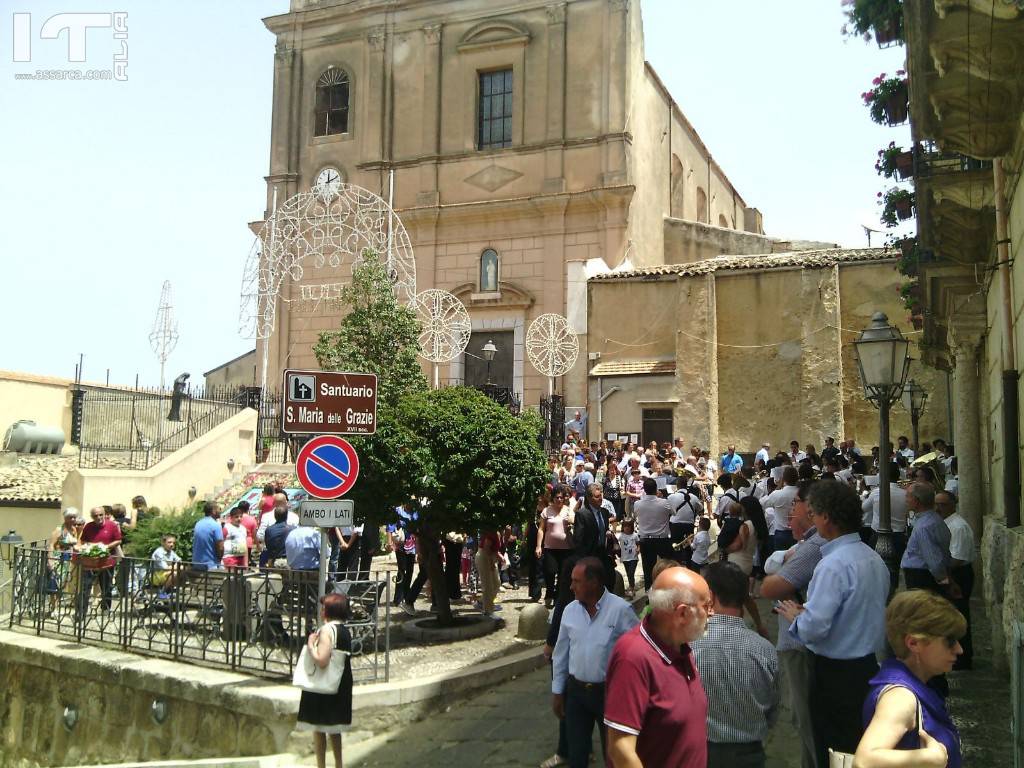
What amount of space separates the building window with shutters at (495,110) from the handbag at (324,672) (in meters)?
27.3

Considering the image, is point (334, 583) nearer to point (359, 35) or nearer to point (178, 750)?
point (178, 750)

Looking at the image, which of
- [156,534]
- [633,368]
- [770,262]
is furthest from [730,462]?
[156,534]

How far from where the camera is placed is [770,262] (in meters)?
25.5

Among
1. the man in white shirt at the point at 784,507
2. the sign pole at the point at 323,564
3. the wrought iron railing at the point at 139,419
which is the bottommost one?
the sign pole at the point at 323,564

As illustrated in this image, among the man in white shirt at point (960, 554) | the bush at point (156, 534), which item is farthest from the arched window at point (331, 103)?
the man in white shirt at point (960, 554)

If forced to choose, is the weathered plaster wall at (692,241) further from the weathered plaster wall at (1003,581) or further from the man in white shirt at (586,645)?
the man in white shirt at (586,645)

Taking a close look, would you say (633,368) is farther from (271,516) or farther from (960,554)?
(960,554)

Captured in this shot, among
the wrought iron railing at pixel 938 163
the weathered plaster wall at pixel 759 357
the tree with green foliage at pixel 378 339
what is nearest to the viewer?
the wrought iron railing at pixel 938 163

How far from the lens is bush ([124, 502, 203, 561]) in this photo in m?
14.9

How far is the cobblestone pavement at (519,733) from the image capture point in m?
6.54

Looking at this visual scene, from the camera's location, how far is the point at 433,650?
34.3 ft

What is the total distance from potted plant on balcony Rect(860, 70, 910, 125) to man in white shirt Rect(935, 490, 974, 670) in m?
5.19

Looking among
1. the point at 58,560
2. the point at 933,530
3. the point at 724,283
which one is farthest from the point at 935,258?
the point at 724,283

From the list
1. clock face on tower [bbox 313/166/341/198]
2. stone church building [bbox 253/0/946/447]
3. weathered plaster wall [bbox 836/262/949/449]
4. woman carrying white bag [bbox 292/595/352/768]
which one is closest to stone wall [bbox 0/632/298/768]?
woman carrying white bag [bbox 292/595/352/768]
